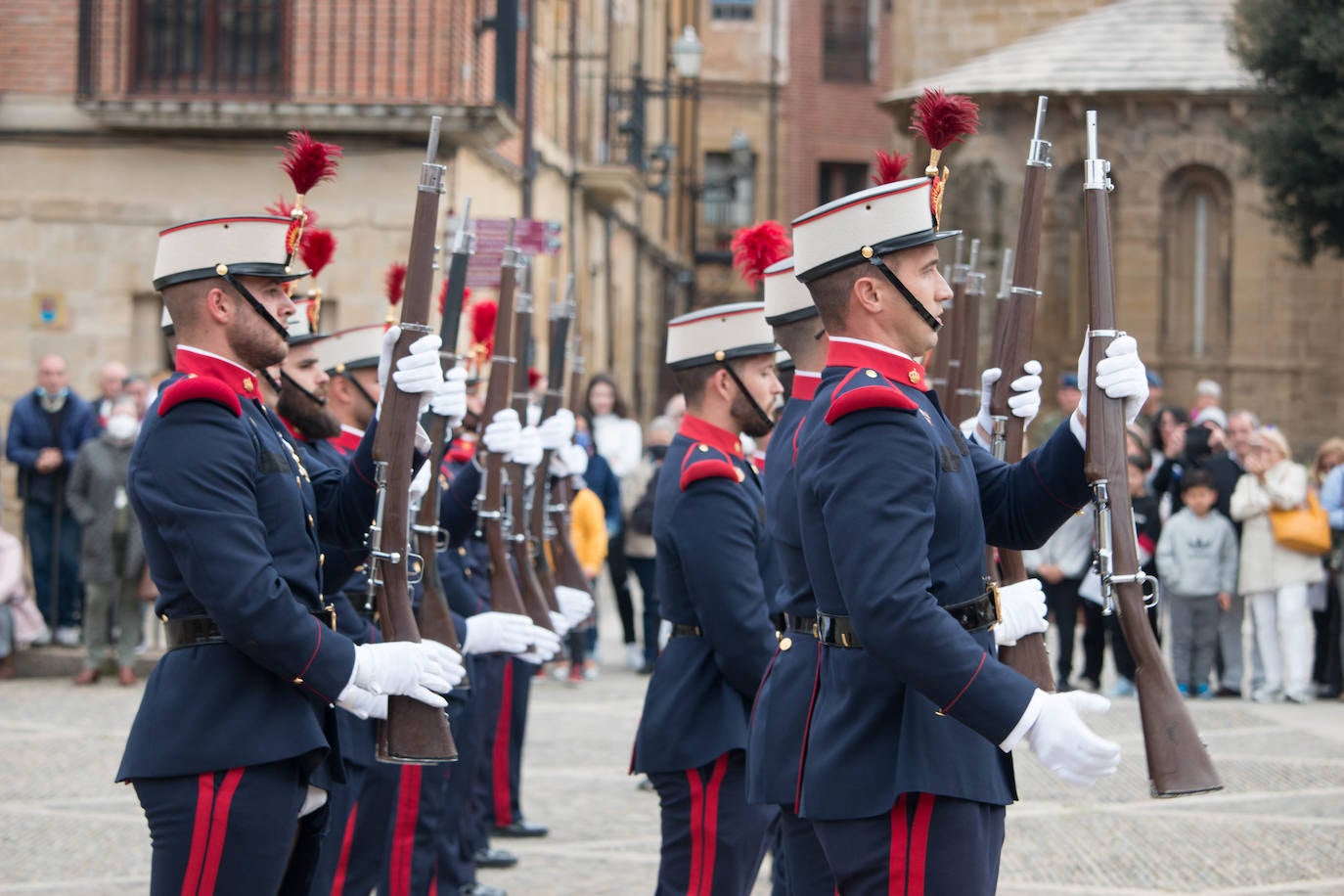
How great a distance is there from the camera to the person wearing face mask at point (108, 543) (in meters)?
12.7

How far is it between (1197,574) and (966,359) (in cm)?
668

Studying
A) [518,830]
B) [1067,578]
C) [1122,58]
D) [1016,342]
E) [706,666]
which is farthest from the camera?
[1122,58]

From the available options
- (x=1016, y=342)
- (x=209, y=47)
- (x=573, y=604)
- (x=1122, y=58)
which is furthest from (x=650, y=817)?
(x=1122, y=58)

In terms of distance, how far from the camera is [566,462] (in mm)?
8859

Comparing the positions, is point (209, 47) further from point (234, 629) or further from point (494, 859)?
point (234, 629)

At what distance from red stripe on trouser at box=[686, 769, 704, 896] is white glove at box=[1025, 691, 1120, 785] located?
1.88 metres

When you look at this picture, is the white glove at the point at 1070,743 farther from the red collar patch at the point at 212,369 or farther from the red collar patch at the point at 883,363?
the red collar patch at the point at 212,369

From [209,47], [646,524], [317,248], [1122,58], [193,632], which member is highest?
[1122,58]

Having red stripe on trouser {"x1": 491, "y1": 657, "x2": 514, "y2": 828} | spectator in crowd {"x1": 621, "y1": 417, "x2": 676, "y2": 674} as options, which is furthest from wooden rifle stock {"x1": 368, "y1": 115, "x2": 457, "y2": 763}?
spectator in crowd {"x1": 621, "y1": 417, "x2": 676, "y2": 674}

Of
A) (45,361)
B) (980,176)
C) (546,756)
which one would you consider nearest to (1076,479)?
(546,756)

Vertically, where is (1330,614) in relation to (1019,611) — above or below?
below

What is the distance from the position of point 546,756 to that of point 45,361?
537 centimetres

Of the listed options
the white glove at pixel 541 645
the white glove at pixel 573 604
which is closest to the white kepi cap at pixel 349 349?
the white glove at pixel 541 645

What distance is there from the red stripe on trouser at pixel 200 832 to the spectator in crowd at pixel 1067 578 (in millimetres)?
9608
